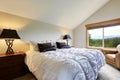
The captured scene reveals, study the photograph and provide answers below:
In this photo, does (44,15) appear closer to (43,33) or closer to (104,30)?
(43,33)

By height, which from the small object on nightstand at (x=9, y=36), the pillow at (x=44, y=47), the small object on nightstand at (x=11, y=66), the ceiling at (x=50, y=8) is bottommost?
the small object on nightstand at (x=11, y=66)

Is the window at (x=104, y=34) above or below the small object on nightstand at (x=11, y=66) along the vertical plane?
above

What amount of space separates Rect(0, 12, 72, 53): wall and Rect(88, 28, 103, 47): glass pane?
216 centimetres

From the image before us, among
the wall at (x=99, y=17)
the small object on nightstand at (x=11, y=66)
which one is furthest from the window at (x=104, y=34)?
the small object on nightstand at (x=11, y=66)

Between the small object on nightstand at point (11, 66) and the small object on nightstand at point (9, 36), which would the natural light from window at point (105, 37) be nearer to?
the small object on nightstand at point (11, 66)

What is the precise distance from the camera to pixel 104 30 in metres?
5.09

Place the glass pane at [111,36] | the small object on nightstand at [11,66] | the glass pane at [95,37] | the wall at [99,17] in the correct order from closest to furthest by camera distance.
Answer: the small object on nightstand at [11,66] < the wall at [99,17] < the glass pane at [111,36] < the glass pane at [95,37]

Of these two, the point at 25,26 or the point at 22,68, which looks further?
the point at 25,26

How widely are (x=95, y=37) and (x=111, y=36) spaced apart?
0.83 meters

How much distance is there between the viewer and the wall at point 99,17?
454 cm

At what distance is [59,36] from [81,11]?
1.61 metres

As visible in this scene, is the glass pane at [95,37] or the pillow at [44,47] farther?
the glass pane at [95,37]

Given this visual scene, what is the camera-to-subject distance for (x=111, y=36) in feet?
16.1

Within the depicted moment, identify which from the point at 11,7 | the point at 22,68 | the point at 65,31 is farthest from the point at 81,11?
the point at 22,68
